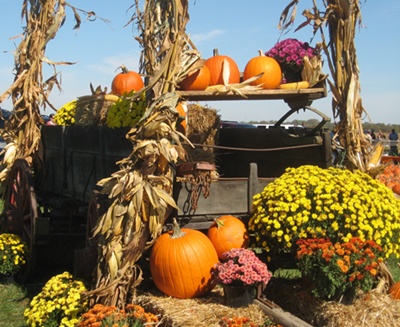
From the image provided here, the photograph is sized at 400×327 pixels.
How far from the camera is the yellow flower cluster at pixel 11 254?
21.1 feet

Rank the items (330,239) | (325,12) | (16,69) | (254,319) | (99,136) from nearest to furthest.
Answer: (254,319), (330,239), (325,12), (99,136), (16,69)

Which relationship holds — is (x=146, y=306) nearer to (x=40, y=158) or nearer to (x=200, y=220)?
(x=200, y=220)

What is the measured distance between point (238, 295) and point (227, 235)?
657 millimetres

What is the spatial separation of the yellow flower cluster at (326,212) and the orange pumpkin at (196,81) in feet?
3.50

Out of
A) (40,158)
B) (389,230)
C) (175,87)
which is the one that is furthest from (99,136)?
(389,230)

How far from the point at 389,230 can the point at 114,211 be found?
2.08 meters

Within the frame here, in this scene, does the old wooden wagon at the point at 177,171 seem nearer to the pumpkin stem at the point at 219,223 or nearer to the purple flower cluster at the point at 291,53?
the pumpkin stem at the point at 219,223

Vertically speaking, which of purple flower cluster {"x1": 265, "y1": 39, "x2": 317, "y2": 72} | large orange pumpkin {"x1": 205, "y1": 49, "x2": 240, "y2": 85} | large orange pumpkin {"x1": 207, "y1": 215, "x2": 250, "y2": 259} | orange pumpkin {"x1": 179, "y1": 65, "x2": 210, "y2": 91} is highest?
purple flower cluster {"x1": 265, "y1": 39, "x2": 317, "y2": 72}

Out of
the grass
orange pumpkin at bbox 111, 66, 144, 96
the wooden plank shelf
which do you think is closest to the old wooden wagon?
the wooden plank shelf

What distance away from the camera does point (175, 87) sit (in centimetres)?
491

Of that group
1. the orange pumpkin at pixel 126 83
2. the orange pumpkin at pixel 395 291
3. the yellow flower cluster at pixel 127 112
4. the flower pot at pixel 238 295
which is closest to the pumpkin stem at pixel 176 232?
the flower pot at pixel 238 295

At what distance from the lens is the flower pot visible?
431 cm

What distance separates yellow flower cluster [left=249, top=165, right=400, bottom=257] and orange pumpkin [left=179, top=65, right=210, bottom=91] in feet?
3.50

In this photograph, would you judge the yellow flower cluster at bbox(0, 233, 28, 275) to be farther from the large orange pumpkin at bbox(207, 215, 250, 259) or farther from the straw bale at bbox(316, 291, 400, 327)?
the straw bale at bbox(316, 291, 400, 327)
